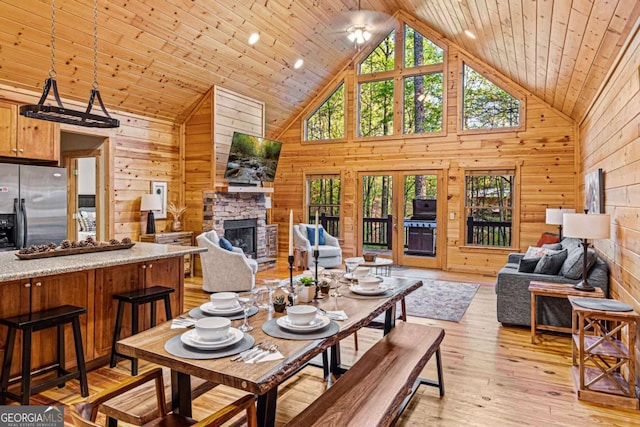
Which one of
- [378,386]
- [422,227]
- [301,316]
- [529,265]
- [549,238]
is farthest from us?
[422,227]

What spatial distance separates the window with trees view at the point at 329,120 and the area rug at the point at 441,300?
3.91m

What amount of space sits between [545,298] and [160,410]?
391 cm

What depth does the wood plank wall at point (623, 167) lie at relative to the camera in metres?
3.16

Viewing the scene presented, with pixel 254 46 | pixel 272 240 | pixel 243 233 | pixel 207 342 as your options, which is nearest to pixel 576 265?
pixel 207 342

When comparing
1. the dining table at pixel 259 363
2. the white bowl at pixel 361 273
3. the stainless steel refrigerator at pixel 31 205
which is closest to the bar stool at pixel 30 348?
the dining table at pixel 259 363

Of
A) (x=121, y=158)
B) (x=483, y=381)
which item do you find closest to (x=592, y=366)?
(x=483, y=381)

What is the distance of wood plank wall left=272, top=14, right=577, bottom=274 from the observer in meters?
7.12

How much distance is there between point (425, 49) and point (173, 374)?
309 inches

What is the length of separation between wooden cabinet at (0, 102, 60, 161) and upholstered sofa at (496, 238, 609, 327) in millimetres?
5652

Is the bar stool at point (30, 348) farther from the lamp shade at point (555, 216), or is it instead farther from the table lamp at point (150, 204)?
the lamp shade at point (555, 216)

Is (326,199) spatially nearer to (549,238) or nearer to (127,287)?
(549,238)

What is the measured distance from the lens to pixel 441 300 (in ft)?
18.5

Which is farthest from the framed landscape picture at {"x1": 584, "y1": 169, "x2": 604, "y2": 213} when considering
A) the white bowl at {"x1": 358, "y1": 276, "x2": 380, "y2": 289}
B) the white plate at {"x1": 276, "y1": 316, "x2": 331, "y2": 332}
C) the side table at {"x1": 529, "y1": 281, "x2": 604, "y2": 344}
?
the white plate at {"x1": 276, "y1": 316, "x2": 331, "y2": 332}

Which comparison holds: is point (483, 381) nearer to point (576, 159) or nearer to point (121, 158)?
point (576, 159)
